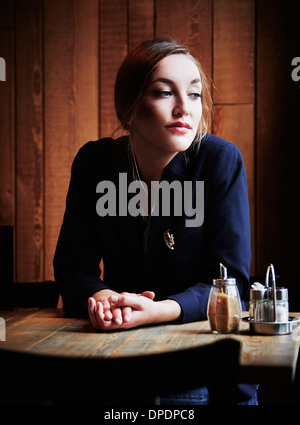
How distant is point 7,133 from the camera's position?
8.72 ft

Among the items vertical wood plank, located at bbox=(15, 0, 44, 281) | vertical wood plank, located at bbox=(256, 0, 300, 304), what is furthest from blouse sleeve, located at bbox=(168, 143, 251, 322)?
vertical wood plank, located at bbox=(15, 0, 44, 281)

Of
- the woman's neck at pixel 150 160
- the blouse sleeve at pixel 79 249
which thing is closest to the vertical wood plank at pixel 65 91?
the blouse sleeve at pixel 79 249

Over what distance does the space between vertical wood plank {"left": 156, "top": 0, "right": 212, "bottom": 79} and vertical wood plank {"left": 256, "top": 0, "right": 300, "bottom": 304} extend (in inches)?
Result: 8.9

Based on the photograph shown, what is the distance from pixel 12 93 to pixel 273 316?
75.2 inches

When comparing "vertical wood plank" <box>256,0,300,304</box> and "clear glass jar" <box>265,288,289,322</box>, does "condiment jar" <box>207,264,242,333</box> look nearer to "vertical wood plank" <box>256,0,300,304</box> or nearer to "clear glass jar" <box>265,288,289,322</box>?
"clear glass jar" <box>265,288,289,322</box>

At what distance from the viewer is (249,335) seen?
113 centimetres

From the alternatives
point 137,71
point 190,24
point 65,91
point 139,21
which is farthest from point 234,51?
point 137,71

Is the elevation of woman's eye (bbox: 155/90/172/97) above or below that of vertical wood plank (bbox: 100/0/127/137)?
below

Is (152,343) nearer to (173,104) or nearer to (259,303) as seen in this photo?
(259,303)

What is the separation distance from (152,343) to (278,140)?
62.2 inches

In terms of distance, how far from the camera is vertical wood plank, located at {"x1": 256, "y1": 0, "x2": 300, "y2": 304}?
7.93ft

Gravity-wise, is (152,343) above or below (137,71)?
below

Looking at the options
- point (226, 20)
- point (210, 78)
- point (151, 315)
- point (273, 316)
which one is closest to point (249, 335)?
point (273, 316)
